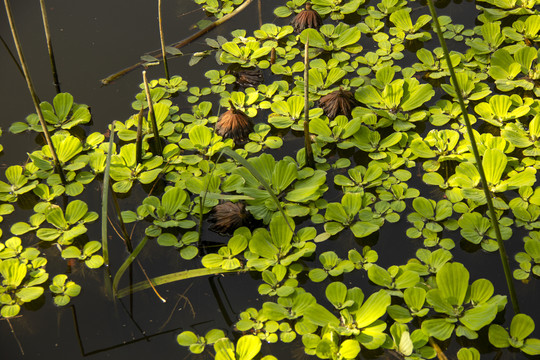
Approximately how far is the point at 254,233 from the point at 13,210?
2.95 feet

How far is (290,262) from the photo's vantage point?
5.97ft

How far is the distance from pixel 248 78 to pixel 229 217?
2.70 feet

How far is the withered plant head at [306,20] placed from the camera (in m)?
2.71

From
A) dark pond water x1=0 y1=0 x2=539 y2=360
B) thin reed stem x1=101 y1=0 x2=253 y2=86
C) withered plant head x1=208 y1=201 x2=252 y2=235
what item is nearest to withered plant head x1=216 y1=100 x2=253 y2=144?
dark pond water x1=0 y1=0 x2=539 y2=360

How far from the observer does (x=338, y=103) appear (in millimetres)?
2309

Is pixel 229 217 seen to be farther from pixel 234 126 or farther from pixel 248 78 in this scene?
pixel 248 78

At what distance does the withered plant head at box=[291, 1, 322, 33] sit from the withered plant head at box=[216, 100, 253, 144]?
690 mm

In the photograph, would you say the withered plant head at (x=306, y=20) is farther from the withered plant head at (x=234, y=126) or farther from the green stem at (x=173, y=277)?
the green stem at (x=173, y=277)

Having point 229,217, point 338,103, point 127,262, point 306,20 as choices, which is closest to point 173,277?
point 127,262

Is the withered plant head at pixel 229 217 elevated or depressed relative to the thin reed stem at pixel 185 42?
depressed

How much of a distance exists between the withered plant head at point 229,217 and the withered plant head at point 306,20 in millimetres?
1131

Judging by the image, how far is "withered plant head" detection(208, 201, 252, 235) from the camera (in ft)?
6.33

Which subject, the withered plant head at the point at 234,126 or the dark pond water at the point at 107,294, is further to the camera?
the withered plant head at the point at 234,126

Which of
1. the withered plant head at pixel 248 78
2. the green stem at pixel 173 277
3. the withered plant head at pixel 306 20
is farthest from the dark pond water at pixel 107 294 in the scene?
A: the withered plant head at pixel 306 20
